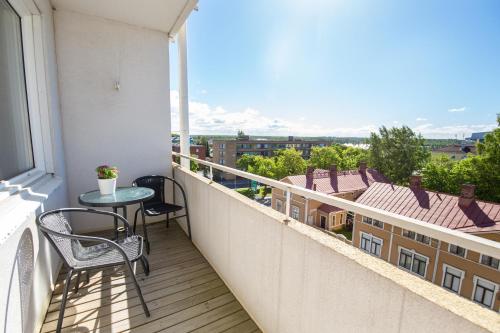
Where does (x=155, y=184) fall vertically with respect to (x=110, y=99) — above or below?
below

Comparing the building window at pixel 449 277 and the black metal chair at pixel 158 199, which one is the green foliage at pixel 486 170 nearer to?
the building window at pixel 449 277

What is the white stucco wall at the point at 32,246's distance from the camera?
998 millimetres

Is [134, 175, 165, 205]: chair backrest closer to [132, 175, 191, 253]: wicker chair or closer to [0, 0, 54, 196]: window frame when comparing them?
[132, 175, 191, 253]: wicker chair

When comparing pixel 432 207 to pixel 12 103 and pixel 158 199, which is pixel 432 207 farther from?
pixel 12 103

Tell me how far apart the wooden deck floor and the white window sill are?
0.81 m

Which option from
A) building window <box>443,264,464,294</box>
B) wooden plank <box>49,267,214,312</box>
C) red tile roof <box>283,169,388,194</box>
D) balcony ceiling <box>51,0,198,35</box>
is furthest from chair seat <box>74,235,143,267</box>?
red tile roof <box>283,169,388,194</box>

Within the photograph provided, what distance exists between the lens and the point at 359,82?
90.9ft

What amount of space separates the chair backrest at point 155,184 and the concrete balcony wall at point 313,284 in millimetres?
1251

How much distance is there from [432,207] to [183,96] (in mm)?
4644

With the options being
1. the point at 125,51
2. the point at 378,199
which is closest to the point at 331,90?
the point at 378,199

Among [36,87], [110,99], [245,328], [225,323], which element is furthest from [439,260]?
[110,99]

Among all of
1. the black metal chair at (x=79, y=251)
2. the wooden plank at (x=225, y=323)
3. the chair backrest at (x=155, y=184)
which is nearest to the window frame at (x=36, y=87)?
the black metal chair at (x=79, y=251)

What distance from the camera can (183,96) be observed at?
3277 millimetres

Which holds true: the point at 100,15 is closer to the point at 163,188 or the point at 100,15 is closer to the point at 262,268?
the point at 163,188
